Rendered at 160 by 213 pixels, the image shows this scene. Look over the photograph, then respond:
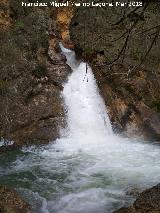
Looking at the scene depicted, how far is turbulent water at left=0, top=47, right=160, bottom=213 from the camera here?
242 inches

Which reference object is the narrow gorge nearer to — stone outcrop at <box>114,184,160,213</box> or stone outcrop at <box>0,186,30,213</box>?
stone outcrop at <box>0,186,30,213</box>

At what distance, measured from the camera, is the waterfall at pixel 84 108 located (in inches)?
412

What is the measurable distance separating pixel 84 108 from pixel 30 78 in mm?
1769

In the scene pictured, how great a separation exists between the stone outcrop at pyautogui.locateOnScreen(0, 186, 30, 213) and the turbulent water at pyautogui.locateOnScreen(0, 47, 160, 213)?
31cm

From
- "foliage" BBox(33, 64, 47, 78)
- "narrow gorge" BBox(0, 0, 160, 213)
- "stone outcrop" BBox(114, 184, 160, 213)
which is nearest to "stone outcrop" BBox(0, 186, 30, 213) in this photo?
"narrow gorge" BBox(0, 0, 160, 213)

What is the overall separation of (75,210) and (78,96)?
226 inches

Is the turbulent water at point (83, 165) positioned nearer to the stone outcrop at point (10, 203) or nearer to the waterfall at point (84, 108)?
the waterfall at point (84, 108)

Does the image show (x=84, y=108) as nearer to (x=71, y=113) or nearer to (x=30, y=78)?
(x=71, y=113)

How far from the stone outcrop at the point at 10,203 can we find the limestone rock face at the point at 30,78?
4.09 m

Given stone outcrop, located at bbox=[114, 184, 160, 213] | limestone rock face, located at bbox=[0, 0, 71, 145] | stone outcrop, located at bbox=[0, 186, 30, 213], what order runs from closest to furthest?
stone outcrop, located at bbox=[114, 184, 160, 213] → stone outcrop, located at bbox=[0, 186, 30, 213] → limestone rock face, located at bbox=[0, 0, 71, 145]

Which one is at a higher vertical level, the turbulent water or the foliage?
the foliage

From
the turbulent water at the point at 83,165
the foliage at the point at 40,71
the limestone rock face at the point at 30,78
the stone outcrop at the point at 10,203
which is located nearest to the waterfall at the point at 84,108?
the turbulent water at the point at 83,165

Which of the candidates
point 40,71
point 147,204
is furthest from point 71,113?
point 147,204

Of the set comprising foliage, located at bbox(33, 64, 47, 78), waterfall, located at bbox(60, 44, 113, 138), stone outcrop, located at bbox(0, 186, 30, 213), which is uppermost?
foliage, located at bbox(33, 64, 47, 78)
